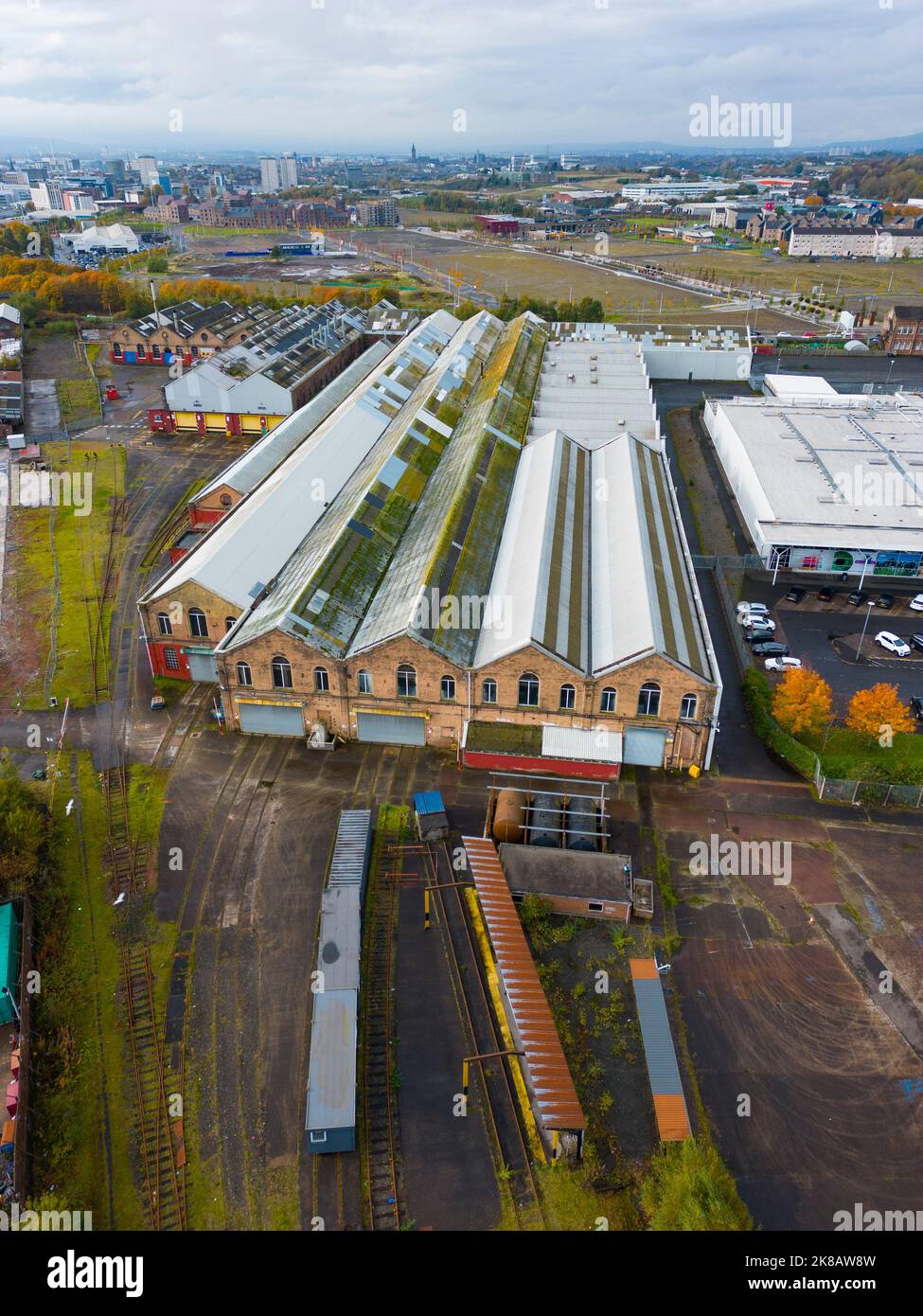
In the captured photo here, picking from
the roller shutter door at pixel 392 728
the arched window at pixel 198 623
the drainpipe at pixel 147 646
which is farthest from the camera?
the drainpipe at pixel 147 646

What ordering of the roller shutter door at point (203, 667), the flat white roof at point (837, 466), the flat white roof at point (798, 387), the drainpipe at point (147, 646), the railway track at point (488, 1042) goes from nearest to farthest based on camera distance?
the railway track at point (488, 1042), the drainpipe at point (147, 646), the roller shutter door at point (203, 667), the flat white roof at point (837, 466), the flat white roof at point (798, 387)

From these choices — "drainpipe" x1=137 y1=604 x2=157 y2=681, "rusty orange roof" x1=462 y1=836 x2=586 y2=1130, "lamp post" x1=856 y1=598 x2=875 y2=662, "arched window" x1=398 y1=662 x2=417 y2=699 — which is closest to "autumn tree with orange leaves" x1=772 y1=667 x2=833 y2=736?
"lamp post" x1=856 y1=598 x2=875 y2=662

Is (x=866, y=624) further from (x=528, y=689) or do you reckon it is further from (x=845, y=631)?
(x=528, y=689)

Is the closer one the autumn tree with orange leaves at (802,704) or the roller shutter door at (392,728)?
the autumn tree with orange leaves at (802,704)

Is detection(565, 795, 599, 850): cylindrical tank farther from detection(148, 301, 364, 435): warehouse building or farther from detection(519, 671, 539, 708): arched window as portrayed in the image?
detection(148, 301, 364, 435): warehouse building

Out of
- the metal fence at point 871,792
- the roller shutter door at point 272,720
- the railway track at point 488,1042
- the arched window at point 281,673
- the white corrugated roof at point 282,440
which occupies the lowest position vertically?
the railway track at point 488,1042

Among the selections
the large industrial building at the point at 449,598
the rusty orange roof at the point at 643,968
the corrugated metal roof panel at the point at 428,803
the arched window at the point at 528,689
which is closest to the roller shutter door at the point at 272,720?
the large industrial building at the point at 449,598

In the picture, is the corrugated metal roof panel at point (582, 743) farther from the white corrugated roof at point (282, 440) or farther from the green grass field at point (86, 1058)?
the white corrugated roof at point (282, 440)
